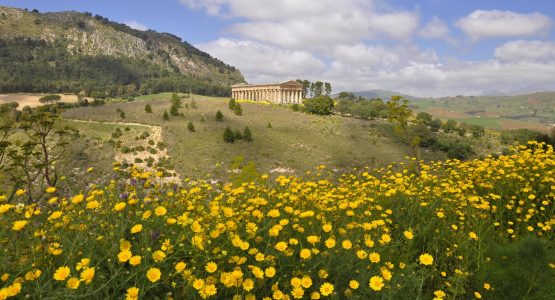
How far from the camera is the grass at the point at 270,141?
146 ft

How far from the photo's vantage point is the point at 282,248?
3357 mm

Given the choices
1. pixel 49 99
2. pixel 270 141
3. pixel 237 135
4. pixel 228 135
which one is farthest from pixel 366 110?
pixel 49 99

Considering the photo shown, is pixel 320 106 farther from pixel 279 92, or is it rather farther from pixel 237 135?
pixel 279 92

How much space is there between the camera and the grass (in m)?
44.6

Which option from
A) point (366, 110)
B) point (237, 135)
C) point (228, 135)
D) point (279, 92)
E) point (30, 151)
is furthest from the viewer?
point (279, 92)

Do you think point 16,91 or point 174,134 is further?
point 16,91

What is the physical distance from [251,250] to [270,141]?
163 ft

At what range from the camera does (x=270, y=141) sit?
52.9m

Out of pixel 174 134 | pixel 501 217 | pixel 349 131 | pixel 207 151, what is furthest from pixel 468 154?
pixel 501 217

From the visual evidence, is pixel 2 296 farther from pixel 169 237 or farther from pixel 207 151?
pixel 207 151

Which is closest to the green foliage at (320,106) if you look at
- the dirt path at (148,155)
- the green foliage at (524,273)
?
the dirt path at (148,155)

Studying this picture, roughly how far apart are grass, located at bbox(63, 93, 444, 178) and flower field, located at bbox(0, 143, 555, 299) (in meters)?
32.8

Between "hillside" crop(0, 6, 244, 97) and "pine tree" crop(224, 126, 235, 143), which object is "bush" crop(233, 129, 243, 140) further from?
"hillside" crop(0, 6, 244, 97)

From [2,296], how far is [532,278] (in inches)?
222
